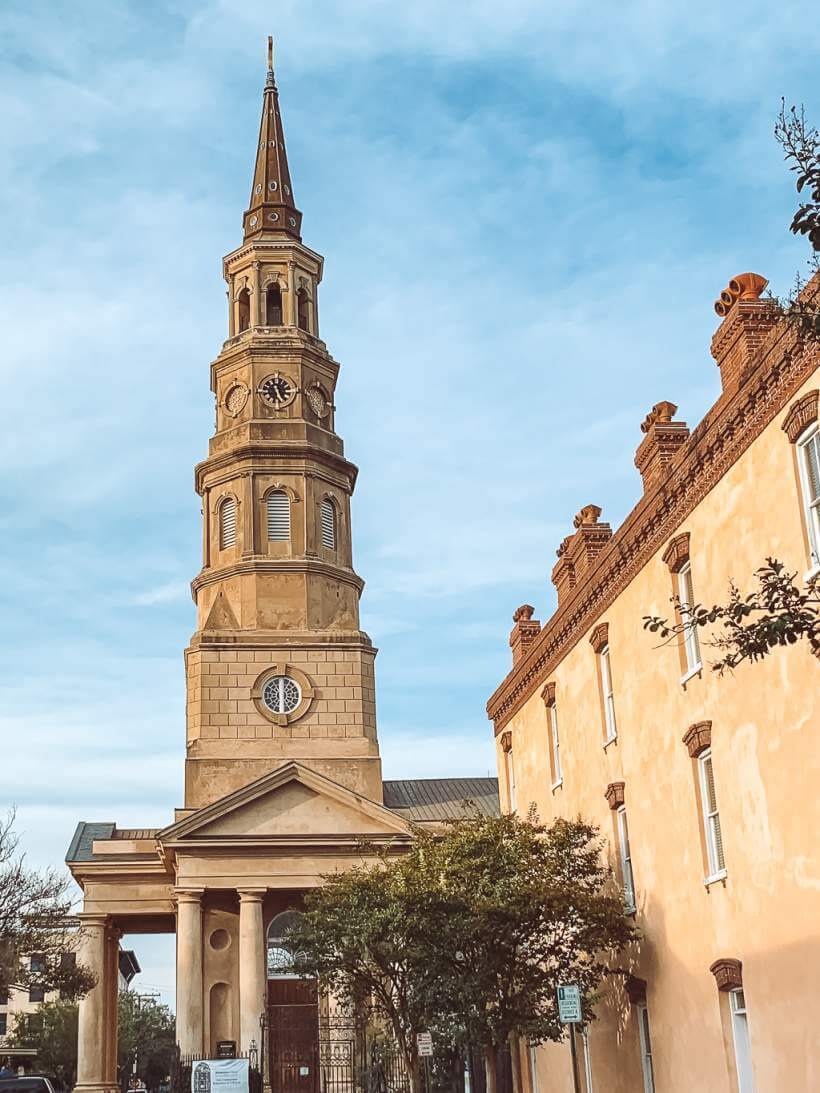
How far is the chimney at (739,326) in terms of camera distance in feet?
68.8

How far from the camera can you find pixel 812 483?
736 inches

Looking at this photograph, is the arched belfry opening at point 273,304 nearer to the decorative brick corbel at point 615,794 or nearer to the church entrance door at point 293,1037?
the church entrance door at point 293,1037

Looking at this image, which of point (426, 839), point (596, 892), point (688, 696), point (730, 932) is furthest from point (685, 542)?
point (426, 839)

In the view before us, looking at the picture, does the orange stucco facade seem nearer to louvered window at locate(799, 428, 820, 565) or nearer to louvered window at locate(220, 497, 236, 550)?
louvered window at locate(799, 428, 820, 565)

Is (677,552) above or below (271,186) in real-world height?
below

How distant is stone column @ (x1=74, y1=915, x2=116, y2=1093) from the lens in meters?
49.0

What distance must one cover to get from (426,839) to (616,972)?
6110 mm

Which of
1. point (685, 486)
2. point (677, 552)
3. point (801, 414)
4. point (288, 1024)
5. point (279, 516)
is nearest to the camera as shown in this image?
point (801, 414)

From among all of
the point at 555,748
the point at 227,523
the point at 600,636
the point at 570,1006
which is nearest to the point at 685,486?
the point at 600,636

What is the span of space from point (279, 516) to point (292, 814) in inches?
509

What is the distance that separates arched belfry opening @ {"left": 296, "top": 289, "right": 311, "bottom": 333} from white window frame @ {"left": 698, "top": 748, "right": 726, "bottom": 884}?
134 ft

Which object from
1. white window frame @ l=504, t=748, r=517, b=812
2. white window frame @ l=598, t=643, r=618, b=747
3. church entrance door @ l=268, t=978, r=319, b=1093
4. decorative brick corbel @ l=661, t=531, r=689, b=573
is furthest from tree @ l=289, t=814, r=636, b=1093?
church entrance door @ l=268, t=978, r=319, b=1093

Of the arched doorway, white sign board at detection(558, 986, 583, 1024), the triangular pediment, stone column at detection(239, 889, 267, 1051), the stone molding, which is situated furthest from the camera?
the triangular pediment

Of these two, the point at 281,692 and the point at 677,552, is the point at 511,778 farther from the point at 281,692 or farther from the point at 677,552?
the point at 281,692
